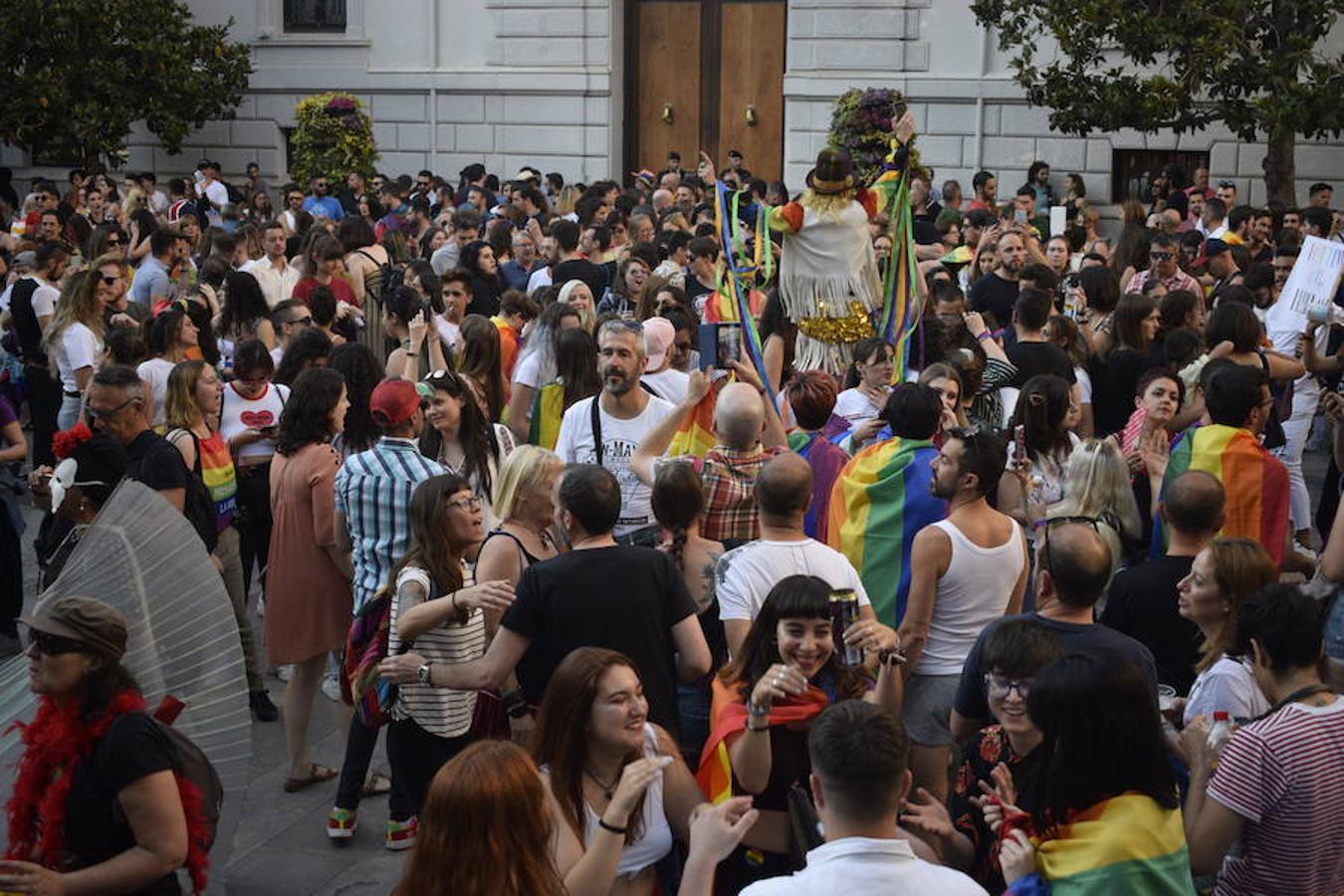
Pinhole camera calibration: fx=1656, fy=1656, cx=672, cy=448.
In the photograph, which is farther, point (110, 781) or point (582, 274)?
point (582, 274)

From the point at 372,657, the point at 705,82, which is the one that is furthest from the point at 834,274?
the point at 705,82

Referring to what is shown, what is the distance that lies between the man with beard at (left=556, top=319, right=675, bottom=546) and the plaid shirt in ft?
2.51

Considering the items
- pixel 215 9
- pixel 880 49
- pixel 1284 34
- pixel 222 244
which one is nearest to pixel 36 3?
pixel 215 9

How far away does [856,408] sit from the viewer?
23.6 ft

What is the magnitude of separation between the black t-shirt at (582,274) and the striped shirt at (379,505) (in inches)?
198

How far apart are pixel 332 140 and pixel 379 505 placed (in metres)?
17.0

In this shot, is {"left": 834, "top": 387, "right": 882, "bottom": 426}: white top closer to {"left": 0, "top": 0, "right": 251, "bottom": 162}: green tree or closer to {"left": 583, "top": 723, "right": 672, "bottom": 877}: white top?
{"left": 583, "top": 723, "right": 672, "bottom": 877}: white top

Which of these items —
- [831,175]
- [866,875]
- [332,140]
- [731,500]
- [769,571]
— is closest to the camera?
[866,875]

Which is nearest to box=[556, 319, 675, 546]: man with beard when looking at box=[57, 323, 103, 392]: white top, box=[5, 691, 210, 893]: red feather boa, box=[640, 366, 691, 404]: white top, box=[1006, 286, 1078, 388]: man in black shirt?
box=[640, 366, 691, 404]: white top

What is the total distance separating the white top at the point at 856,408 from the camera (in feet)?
23.5

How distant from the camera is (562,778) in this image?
12.9ft

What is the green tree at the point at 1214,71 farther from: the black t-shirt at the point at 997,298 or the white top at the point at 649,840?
the white top at the point at 649,840

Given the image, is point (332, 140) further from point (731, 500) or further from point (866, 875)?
point (866, 875)

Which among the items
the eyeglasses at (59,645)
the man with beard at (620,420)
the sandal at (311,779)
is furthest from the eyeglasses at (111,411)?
the eyeglasses at (59,645)
